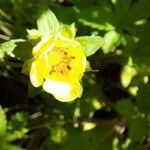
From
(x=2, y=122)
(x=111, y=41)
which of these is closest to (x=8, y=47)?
(x=2, y=122)

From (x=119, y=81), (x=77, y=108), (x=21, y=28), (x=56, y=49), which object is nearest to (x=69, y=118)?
(x=77, y=108)

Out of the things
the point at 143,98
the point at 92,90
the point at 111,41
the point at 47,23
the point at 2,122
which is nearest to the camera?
the point at 47,23

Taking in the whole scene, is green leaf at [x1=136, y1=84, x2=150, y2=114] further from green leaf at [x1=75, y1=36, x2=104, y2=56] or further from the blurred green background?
green leaf at [x1=75, y1=36, x2=104, y2=56]

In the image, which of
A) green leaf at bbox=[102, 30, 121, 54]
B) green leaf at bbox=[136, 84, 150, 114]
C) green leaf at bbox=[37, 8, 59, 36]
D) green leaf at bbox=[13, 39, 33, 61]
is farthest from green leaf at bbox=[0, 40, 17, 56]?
green leaf at bbox=[136, 84, 150, 114]

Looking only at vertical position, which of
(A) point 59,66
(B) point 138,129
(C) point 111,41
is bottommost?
(B) point 138,129

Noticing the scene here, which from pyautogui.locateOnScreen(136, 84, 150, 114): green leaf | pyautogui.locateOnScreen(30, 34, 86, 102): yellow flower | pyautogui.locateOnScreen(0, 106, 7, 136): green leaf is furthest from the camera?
pyautogui.locateOnScreen(136, 84, 150, 114): green leaf

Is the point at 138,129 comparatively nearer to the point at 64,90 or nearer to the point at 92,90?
the point at 92,90

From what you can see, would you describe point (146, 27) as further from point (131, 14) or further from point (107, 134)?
point (107, 134)

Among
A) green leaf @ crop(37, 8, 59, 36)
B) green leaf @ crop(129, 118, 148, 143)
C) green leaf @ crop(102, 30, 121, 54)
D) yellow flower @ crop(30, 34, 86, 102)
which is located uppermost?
green leaf @ crop(102, 30, 121, 54)
